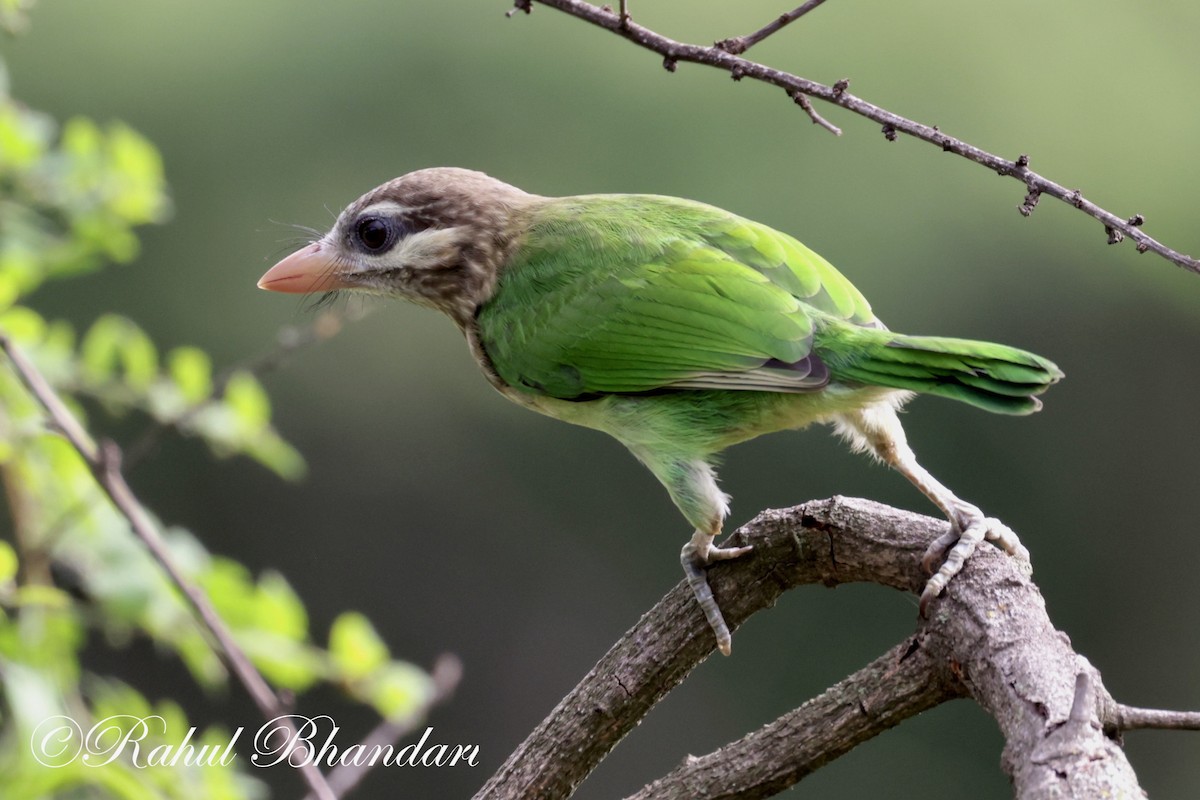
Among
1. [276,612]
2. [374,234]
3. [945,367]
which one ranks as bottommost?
[276,612]

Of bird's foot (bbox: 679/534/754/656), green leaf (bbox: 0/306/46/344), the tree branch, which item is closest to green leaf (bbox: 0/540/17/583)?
green leaf (bbox: 0/306/46/344)

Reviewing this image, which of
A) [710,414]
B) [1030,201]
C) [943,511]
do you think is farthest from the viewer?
[710,414]

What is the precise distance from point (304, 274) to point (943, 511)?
1.70 metres

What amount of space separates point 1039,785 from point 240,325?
5545mm

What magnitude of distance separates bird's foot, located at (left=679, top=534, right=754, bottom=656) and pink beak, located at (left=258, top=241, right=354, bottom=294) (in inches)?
50.0

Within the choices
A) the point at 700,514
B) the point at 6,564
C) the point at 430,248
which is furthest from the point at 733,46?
the point at 6,564

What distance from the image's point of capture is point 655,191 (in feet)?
19.7

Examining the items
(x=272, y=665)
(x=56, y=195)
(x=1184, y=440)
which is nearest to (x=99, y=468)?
(x=272, y=665)

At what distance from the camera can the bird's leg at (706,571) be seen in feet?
8.35

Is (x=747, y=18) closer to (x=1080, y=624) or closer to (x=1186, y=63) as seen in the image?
(x=1186, y=63)

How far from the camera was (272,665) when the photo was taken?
2746mm

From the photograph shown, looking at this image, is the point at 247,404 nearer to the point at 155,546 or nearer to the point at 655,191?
the point at 155,546

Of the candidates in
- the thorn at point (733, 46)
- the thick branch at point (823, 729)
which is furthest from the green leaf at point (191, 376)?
the thorn at point (733, 46)

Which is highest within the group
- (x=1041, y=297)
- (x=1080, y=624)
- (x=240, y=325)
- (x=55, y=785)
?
(x=1041, y=297)
